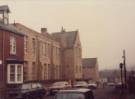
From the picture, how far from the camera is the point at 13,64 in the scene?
3816cm

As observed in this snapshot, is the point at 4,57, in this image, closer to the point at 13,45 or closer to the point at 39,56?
the point at 13,45

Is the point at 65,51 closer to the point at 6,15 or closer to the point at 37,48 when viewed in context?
the point at 37,48

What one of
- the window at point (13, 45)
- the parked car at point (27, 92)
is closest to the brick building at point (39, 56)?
the window at point (13, 45)

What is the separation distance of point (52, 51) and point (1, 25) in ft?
84.1

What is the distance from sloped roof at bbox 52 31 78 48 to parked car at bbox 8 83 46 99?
38.0m

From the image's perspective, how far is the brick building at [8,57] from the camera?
120 feet

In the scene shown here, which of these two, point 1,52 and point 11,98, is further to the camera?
point 1,52

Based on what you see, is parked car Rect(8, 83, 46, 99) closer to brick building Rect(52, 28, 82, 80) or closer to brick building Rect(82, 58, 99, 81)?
brick building Rect(52, 28, 82, 80)

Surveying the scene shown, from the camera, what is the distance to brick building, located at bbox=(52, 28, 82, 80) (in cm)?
6975

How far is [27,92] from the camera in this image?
31.1m

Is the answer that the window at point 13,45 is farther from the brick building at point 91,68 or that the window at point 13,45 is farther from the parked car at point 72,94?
the brick building at point 91,68

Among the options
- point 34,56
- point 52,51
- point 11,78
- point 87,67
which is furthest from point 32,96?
point 87,67

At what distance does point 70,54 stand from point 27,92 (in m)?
40.3

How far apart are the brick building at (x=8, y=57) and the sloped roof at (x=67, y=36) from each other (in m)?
31.7
